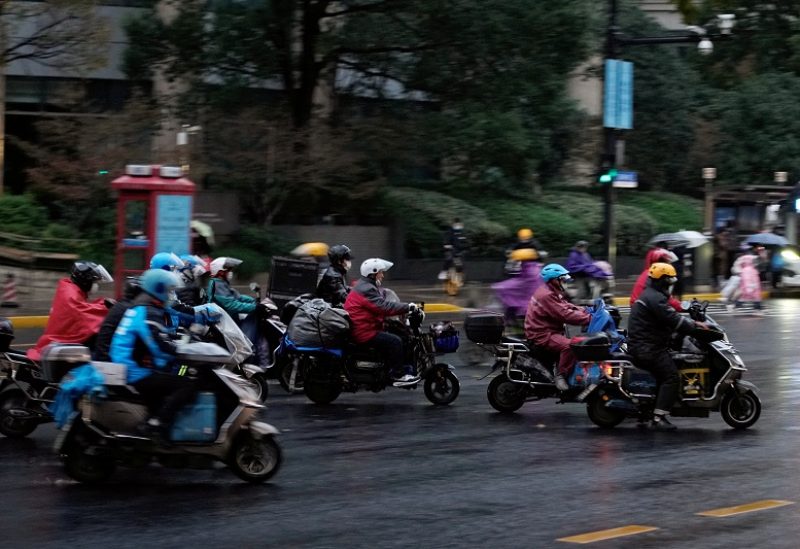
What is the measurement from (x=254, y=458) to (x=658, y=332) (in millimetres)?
4579

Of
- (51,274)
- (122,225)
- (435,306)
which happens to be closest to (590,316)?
(122,225)

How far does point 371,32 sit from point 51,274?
10.4 meters

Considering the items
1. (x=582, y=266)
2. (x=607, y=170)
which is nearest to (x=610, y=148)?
(x=607, y=170)

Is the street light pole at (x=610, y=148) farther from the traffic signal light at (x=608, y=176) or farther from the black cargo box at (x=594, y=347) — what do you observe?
the black cargo box at (x=594, y=347)

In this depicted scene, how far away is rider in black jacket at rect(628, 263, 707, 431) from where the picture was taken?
13.2 metres

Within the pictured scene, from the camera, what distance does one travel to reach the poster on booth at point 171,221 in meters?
24.4

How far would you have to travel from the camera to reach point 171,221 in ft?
80.3

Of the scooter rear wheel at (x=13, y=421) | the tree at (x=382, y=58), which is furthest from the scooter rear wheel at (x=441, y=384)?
the tree at (x=382, y=58)

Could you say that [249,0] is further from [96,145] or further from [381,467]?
[381,467]

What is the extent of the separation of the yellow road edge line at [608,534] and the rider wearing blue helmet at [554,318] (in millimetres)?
5142

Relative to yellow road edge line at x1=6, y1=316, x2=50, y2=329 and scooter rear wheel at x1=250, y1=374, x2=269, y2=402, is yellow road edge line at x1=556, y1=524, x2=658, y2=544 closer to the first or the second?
scooter rear wheel at x1=250, y1=374, x2=269, y2=402

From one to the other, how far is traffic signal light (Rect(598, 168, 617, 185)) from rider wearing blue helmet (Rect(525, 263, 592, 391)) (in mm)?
16677

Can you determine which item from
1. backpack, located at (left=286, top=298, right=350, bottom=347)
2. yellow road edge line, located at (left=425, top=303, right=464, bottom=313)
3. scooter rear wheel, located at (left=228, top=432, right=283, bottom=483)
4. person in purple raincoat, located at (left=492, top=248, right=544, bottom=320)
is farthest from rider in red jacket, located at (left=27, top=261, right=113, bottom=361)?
yellow road edge line, located at (left=425, top=303, right=464, bottom=313)

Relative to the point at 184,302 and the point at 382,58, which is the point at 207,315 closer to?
the point at 184,302
